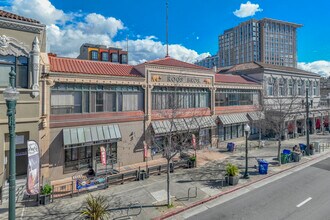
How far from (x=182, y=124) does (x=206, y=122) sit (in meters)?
4.30

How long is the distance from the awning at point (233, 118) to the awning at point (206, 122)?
7.37 feet

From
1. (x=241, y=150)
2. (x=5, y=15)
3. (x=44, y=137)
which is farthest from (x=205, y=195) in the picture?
(x=5, y=15)

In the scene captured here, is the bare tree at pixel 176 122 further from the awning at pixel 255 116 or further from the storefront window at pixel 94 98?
the awning at pixel 255 116

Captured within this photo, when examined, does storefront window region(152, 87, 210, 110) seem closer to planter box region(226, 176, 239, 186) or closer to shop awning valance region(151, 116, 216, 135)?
shop awning valance region(151, 116, 216, 135)

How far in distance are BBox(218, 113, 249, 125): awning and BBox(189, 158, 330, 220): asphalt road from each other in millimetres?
13368

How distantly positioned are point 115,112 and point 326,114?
42376 mm

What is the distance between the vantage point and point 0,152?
1361cm

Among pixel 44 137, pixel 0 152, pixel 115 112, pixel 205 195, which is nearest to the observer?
pixel 0 152

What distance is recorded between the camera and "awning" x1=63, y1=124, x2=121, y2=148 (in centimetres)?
1789

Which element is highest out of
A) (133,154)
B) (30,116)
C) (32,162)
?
(30,116)

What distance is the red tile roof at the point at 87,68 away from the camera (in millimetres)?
18966

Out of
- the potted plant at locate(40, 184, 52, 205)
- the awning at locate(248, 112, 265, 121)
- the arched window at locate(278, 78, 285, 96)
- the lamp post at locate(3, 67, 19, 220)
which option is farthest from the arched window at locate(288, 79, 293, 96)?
the lamp post at locate(3, 67, 19, 220)

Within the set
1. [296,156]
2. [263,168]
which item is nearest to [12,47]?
[263,168]

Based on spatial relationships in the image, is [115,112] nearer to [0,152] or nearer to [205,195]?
[0,152]
